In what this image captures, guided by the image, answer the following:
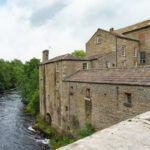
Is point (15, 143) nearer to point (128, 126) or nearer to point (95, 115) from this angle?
point (95, 115)

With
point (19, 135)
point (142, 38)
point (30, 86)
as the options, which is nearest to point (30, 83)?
point (30, 86)

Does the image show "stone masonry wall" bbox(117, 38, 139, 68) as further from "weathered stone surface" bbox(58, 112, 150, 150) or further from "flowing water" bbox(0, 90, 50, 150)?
"weathered stone surface" bbox(58, 112, 150, 150)

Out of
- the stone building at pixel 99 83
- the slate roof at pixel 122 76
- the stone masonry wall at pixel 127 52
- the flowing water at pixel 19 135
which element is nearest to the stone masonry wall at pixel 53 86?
the stone building at pixel 99 83

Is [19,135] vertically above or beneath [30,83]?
beneath

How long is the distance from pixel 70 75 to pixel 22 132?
11.3m

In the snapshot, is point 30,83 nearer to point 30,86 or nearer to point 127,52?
point 30,86

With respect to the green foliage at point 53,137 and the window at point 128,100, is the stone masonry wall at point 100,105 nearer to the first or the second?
the window at point 128,100

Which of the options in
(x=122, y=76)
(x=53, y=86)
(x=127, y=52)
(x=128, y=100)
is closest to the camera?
(x=128, y=100)

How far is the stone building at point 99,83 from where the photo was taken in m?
9.22

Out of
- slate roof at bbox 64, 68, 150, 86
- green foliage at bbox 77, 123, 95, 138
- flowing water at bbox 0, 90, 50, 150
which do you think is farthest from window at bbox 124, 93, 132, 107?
flowing water at bbox 0, 90, 50, 150

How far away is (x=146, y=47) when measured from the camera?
21.2 m

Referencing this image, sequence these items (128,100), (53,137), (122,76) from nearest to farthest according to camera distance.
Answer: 1. (128,100)
2. (122,76)
3. (53,137)

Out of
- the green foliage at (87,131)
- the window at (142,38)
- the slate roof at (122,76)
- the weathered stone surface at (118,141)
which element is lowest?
the green foliage at (87,131)

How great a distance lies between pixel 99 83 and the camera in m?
11.0
